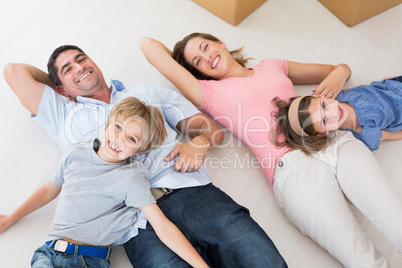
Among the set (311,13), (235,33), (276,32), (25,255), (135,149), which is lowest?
(25,255)

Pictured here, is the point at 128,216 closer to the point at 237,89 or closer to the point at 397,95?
the point at 237,89

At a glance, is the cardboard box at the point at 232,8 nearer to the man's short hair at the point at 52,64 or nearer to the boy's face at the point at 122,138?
the man's short hair at the point at 52,64

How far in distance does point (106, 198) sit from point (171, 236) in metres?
0.25

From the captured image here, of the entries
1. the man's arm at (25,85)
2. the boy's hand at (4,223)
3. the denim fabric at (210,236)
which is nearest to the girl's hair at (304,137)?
the denim fabric at (210,236)

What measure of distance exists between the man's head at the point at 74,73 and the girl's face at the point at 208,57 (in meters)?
0.39

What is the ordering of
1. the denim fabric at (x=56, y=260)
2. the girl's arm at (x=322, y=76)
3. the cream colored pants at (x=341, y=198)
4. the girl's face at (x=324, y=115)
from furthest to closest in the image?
the girl's arm at (x=322, y=76), the girl's face at (x=324, y=115), the cream colored pants at (x=341, y=198), the denim fabric at (x=56, y=260)

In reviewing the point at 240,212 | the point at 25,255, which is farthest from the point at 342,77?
the point at 25,255

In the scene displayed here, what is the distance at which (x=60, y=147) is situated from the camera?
1706 millimetres

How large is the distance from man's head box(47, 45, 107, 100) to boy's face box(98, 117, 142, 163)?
0.29 metres

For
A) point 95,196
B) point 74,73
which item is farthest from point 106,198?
point 74,73

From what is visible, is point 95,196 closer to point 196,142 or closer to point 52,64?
point 196,142

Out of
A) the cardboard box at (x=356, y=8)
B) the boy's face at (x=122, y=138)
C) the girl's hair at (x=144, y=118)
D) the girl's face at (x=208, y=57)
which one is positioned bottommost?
the boy's face at (x=122, y=138)

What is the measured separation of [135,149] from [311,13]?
1304 millimetres

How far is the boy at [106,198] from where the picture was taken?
1.30m
